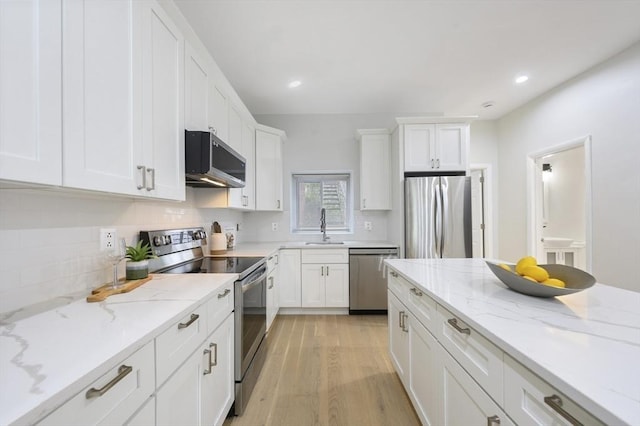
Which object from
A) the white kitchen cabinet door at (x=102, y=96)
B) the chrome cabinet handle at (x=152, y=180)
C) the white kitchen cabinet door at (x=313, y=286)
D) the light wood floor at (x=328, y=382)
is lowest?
the light wood floor at (x=328, y=382)

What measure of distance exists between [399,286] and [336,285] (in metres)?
1.56

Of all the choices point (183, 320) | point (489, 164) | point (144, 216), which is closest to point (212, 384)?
point (183, 320)

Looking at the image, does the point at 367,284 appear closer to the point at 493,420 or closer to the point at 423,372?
the point at 423,372

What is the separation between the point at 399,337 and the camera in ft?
5.78

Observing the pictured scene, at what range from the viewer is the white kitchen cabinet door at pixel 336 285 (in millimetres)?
3193

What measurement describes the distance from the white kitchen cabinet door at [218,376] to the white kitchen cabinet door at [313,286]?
1680 millimetres

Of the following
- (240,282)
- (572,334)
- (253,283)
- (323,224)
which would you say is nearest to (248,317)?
(253,283)

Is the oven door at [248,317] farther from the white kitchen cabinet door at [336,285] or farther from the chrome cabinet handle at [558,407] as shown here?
the chrome cabinet handle at [558,407]

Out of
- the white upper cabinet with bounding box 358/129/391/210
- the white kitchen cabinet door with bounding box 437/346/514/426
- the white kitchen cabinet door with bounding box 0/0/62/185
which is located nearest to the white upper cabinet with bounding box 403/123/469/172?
the white upper cabinet with bounding box 358/129/391/210

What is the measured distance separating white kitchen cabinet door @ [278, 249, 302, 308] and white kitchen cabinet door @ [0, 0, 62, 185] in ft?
8.31

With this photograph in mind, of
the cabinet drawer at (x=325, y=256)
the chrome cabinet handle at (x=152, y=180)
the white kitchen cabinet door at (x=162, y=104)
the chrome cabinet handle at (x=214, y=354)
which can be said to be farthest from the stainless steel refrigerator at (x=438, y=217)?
the chrome cabinet handle at (x=152, y=180)

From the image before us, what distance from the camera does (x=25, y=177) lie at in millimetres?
711

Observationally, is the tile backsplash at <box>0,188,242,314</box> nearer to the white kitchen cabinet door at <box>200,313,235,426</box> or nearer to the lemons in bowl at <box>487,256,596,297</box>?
the white kitchen cabinet door at <box>200,313,235,426</box>

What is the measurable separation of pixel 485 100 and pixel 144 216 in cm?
417
